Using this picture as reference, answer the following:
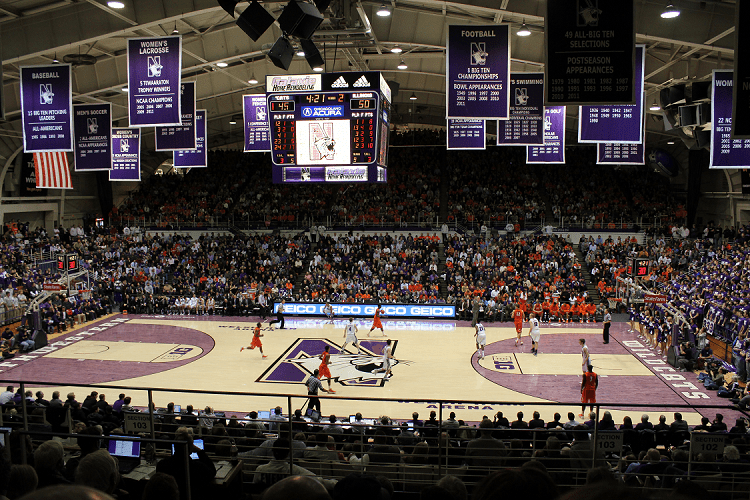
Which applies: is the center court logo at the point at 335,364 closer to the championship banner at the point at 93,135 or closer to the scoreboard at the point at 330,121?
the scoreboard at the point at 330,121

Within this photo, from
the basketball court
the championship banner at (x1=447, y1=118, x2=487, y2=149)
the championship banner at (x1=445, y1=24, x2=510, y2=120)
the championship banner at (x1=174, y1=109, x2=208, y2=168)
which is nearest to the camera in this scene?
the championship banner at (x1=445, y1=24, x2=510, y2=120)

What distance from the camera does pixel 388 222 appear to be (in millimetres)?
34625

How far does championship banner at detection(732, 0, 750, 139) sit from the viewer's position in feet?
27.8

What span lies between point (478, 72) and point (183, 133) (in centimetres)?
1114

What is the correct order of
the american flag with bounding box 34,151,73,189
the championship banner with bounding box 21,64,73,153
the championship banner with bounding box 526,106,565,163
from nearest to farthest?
the championship banner with bounding box 21,64,73,153, the championship banner with bounding box 526,106,565,163, the american flag with bounding box 34,151,73,189

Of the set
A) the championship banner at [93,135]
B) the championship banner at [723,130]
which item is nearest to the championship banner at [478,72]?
the championship banner at [723,130]

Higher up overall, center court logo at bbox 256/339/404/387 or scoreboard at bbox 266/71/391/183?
scoreboard at bbox 266/71/391/183

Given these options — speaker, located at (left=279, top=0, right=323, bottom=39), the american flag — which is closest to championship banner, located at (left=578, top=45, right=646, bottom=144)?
→ speaker, located at (left=279, top=0, right=323, bottom=39)

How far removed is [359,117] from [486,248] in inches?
620

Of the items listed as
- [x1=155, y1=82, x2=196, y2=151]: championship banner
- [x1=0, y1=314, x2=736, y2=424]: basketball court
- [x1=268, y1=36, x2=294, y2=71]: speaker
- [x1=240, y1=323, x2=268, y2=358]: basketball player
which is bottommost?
[x1=0, y1=314, x2=736, y2=424]: basketball court

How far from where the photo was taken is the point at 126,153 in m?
23.0

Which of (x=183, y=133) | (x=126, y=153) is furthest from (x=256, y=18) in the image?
(x=126, y=153)

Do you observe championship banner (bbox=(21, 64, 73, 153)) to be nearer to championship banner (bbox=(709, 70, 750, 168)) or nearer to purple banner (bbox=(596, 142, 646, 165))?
purple banner (bbox=(596, 142, 646, 165))

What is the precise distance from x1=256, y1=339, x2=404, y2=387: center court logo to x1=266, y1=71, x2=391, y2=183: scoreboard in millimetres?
6011
